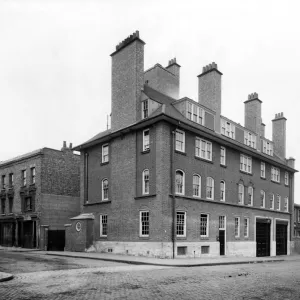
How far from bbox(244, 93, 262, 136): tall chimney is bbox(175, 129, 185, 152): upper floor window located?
1453 cm

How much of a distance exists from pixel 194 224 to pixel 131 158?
695cm

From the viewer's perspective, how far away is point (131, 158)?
2870cm

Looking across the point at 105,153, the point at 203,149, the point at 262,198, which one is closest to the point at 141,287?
the point at 203,149

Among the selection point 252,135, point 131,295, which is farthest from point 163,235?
point 252,135

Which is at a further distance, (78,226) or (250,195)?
(250,195)

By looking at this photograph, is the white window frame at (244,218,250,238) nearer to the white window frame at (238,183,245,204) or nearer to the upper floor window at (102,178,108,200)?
the white window frame at (238,183,245,204)

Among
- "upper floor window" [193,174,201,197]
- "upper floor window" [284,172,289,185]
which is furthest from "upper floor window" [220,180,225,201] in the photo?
"upper floor window" [284,172,289,185]

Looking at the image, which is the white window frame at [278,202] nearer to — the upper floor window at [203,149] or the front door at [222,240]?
the front door at [222,240]

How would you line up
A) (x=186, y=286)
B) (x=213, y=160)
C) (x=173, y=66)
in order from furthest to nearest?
(x=173, y=66), (x=213, y=160), (x=186, y=286)

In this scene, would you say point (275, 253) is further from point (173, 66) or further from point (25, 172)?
point (25, 172)

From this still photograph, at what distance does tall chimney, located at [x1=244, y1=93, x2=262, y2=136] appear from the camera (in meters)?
40.3

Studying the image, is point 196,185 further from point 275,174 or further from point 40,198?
point 275,174

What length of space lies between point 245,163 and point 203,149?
7.84m

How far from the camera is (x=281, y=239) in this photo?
4216 centimetres
